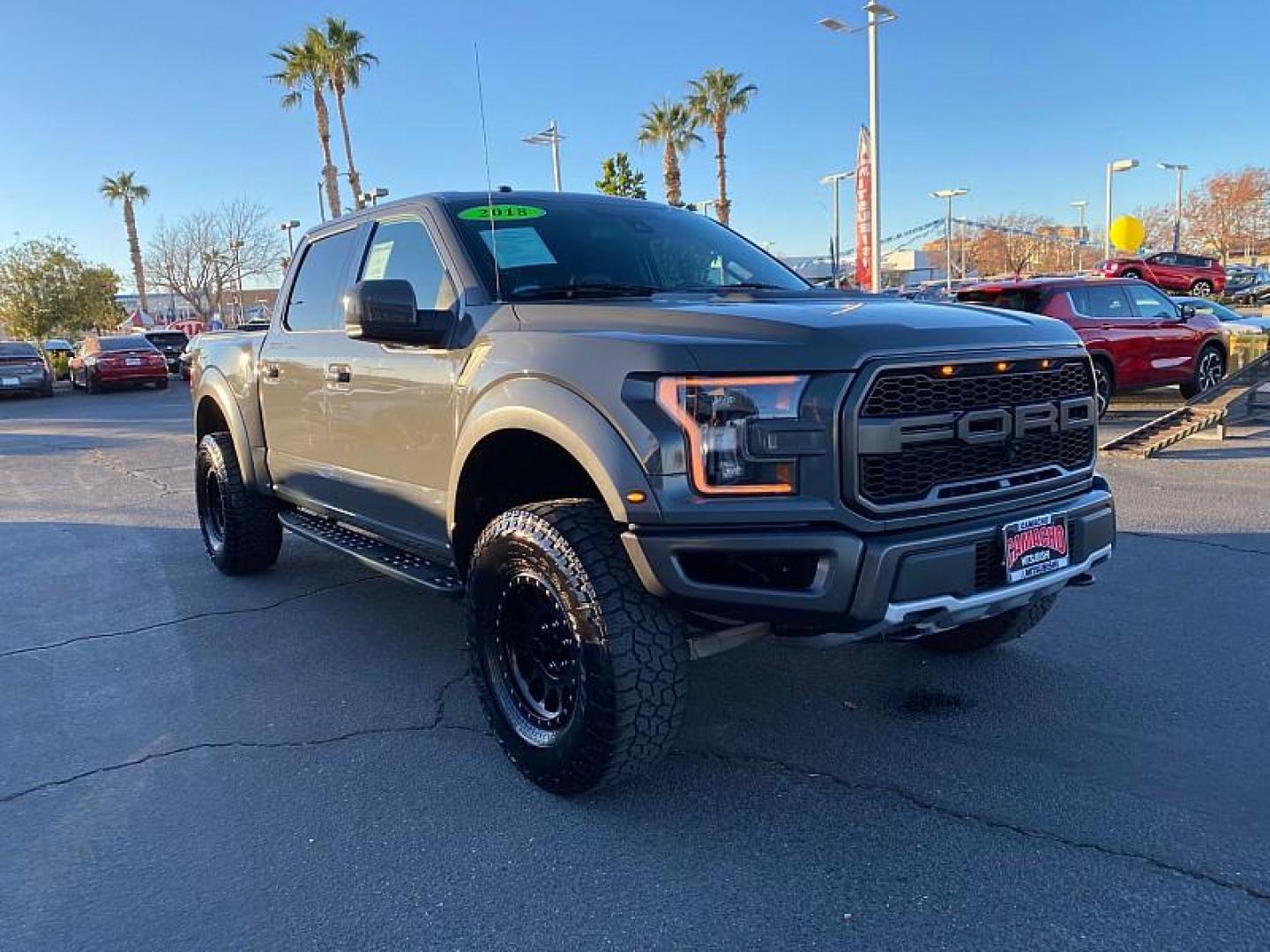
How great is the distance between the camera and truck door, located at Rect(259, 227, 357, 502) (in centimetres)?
454

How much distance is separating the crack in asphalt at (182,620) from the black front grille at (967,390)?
3818 millimetres

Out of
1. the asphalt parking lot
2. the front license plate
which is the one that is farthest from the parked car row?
the front license plate

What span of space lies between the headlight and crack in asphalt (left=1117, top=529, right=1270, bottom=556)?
14.5 ft

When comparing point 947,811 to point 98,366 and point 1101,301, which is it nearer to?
point 1101,301

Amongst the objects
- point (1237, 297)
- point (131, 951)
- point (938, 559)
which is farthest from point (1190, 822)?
point (1237, 297)

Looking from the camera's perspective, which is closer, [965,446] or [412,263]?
[965,446]

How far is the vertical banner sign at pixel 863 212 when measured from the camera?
794 inches

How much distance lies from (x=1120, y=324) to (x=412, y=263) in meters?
9.70

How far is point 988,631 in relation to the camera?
3.96 m

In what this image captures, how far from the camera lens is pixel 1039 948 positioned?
2.26 meters

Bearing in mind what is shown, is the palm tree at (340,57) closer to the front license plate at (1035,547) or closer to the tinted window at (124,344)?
the tinted window at (124,344)

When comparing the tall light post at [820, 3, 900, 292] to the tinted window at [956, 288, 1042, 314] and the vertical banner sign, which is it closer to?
the vertical banner sign

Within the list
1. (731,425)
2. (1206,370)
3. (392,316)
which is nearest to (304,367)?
(392,316)

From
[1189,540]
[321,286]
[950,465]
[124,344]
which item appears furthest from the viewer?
[124,344]
